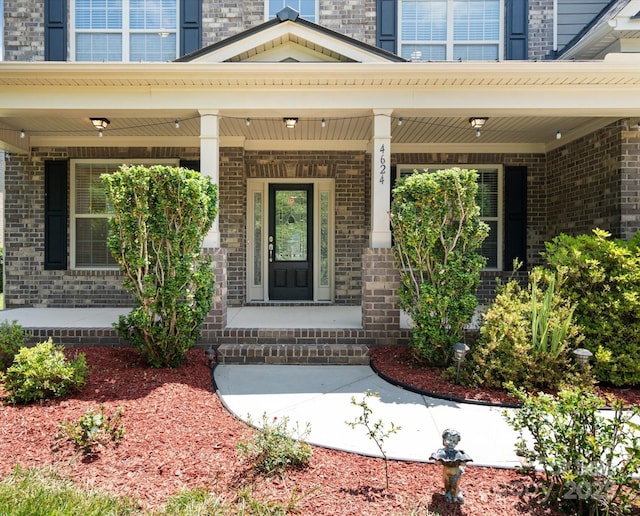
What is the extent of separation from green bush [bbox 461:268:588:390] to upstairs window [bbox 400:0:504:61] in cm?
457

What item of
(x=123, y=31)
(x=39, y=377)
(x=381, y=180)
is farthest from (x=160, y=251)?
(x=123, y=31)

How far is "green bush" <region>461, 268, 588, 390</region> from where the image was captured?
3958mm

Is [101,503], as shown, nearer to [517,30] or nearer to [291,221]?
[291,221]

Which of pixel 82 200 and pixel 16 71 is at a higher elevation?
pixel 16 71

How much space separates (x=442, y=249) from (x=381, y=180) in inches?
50.1

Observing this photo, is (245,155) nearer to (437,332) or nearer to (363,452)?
(437,332)

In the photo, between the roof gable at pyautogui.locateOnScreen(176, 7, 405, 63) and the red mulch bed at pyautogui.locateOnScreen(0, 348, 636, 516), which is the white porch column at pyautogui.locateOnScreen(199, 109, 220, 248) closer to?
the roof gable at pyautogui.locateOnScreen(176, 7, 405, 63)

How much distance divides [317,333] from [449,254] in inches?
73.5

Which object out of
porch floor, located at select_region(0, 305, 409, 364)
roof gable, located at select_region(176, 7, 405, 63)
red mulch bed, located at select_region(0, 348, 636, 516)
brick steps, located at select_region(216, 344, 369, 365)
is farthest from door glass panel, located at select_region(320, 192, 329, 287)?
red mulch bed, located at select_region(0, 348, 636, 516)

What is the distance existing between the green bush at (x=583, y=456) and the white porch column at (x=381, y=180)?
10.3 feet

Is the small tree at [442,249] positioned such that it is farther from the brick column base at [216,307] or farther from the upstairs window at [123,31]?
the upstairs window at [123,31]

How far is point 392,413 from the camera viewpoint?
355cm

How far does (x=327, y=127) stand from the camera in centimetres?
671

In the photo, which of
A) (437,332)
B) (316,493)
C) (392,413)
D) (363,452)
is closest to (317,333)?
(437,332)
